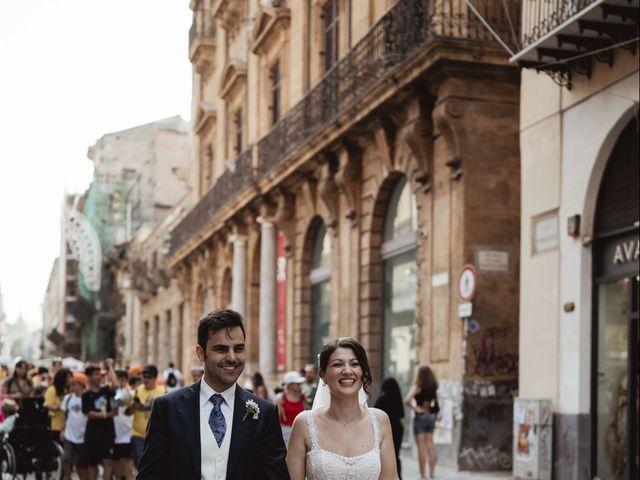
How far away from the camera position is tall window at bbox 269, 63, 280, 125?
99.2 feet

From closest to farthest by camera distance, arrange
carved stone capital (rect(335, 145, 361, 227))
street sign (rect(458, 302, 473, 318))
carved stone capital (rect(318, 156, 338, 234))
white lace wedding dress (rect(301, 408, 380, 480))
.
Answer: white lace wedding dress (rect(301, 408, 380, 480)) → street sign (rect(458, 302, 473, 318)) → carved stone capital (rect(335, 145, 361, 227)) → carved stone capital (rect(318, 156, 338, 234))

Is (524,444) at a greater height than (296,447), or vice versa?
(296,447)

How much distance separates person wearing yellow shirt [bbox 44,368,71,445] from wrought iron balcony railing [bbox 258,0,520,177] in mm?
6939

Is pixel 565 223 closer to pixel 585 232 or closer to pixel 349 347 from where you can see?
pixel 585 232

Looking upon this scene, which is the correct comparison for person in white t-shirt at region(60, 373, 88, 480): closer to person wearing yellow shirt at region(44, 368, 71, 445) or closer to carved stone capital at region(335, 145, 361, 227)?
person wearing yellow shirt at region(44, 368, 71, 445)

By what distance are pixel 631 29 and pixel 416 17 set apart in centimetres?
617

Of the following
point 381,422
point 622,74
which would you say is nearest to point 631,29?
point 622,74

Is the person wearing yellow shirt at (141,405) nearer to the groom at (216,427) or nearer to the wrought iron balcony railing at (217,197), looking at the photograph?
the groom at (216,427)

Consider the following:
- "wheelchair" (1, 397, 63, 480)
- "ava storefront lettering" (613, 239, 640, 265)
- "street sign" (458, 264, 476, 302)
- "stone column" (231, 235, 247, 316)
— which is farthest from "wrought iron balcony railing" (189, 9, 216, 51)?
"ava storefront lettering" (613, 239, 640, 265)

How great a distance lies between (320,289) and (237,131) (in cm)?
1103

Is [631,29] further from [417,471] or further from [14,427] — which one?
[14,427]

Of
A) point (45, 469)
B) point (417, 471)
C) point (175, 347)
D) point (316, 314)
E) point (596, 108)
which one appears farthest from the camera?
point (175, 347)

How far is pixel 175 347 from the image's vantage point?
45625mm

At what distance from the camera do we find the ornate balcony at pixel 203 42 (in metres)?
40.4
